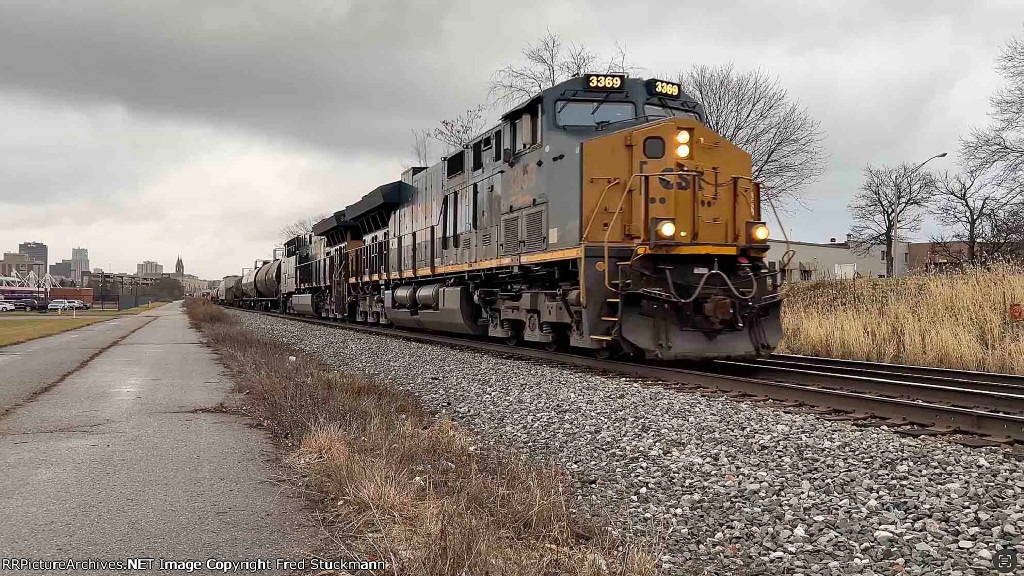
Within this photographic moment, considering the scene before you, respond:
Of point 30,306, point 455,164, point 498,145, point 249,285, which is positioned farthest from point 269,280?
point 30,306

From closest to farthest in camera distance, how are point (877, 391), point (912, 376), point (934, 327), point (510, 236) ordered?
1. point (877, 391)
2. point (912, 376)
3. point (934, 327)
4. point (510, 236)

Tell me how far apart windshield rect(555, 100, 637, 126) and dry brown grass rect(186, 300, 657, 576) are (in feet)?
18.5

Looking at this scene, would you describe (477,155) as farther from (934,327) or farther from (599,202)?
(934,327)

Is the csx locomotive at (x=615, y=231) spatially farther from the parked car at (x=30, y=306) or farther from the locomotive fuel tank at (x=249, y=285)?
the parked car at (x=30, y=306)

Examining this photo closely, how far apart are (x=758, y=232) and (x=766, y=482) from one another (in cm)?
605

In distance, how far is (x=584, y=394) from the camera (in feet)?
24.8

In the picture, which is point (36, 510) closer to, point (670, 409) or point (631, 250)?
point (670, 409)

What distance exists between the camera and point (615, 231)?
962cm

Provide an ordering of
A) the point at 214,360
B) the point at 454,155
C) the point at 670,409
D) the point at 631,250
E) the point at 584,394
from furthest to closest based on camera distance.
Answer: the point at 454,155 < the point at 214,360 < the point at 631,250 < the point at 584,394 < the point at 670,409

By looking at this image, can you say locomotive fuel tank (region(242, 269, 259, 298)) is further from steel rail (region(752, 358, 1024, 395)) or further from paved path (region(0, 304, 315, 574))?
steel rail (region(752, 358, 1024, 395))

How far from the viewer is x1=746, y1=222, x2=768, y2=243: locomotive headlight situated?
964 centimetres

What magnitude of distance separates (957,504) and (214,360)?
11.2 m

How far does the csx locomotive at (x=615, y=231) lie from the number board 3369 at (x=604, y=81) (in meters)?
0.02

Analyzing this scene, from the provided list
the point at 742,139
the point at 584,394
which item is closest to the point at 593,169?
the point at 584,394
